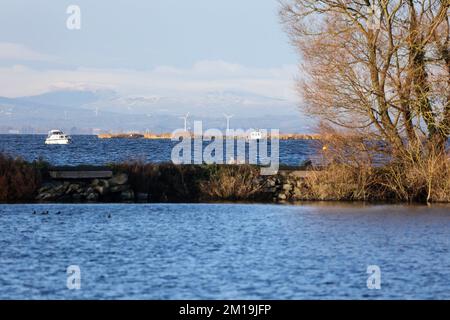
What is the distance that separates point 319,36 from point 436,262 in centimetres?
1769

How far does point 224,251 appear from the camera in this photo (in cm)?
2716

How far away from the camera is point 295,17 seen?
138 ft

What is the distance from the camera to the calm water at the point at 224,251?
21.6 metres

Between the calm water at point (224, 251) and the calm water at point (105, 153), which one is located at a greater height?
the calm water at point (105, 153)

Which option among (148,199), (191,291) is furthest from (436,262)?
(148,199)

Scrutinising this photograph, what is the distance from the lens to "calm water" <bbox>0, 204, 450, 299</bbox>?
21.6 metres

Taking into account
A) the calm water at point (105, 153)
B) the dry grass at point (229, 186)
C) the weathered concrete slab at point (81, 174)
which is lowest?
the dry grass at point (229, 186)
